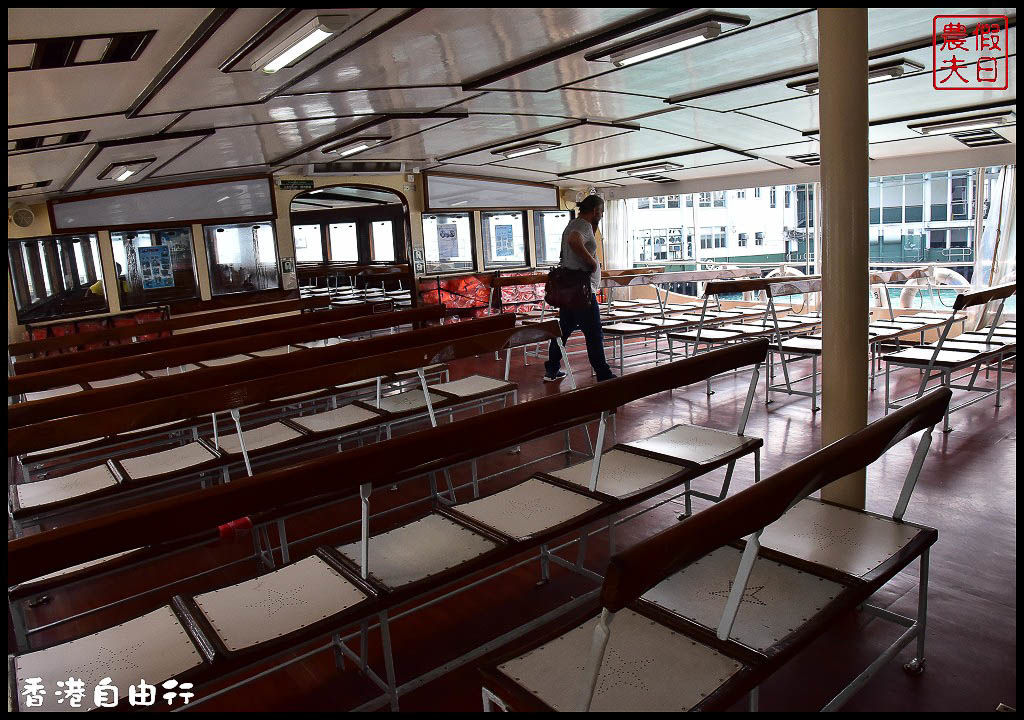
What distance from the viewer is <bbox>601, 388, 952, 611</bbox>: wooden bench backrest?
136cm

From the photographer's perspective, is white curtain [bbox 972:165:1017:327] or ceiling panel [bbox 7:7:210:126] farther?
white curtain [bbox 972:165:1017:327]

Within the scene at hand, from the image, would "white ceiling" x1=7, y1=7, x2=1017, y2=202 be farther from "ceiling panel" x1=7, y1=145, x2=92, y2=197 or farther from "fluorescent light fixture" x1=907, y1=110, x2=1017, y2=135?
"fluorescent light fixture" x1=907, y1=110, x2=1017, y2=135

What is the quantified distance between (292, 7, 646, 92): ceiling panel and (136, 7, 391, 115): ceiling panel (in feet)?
0.54

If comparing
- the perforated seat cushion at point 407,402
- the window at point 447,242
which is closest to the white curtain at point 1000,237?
the perforated seat cushion at point 407,402

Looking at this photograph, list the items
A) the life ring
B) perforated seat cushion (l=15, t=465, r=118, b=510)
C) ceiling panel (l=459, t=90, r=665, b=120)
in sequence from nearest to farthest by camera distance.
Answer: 1. perforated seat cushion (l=15, t=465, r=118, b=510)
2. ceiling panel (l=459, t=90, r=665, b=120)
3. the life ring

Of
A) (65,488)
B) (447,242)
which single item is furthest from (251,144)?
(447,242)

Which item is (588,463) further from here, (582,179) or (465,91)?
(582,179)

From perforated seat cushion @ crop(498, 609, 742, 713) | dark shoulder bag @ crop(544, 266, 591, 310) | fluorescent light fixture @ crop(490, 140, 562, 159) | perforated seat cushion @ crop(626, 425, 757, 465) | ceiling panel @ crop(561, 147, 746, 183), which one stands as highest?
fluorescent light fixture @ crop(490, 140, 562, 159)

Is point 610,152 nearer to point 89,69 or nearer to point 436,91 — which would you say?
point 436,91

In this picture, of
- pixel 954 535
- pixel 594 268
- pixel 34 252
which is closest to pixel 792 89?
pixel 594 268

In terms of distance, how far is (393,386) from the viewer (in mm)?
5293

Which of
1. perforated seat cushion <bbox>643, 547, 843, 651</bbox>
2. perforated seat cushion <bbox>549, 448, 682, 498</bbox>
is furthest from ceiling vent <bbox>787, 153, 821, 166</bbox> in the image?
perforated seat cushion <bbox>643, 547, 843, 651</bbox>

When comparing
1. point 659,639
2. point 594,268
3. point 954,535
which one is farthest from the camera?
point 594,268

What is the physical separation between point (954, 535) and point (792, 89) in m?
3.41
